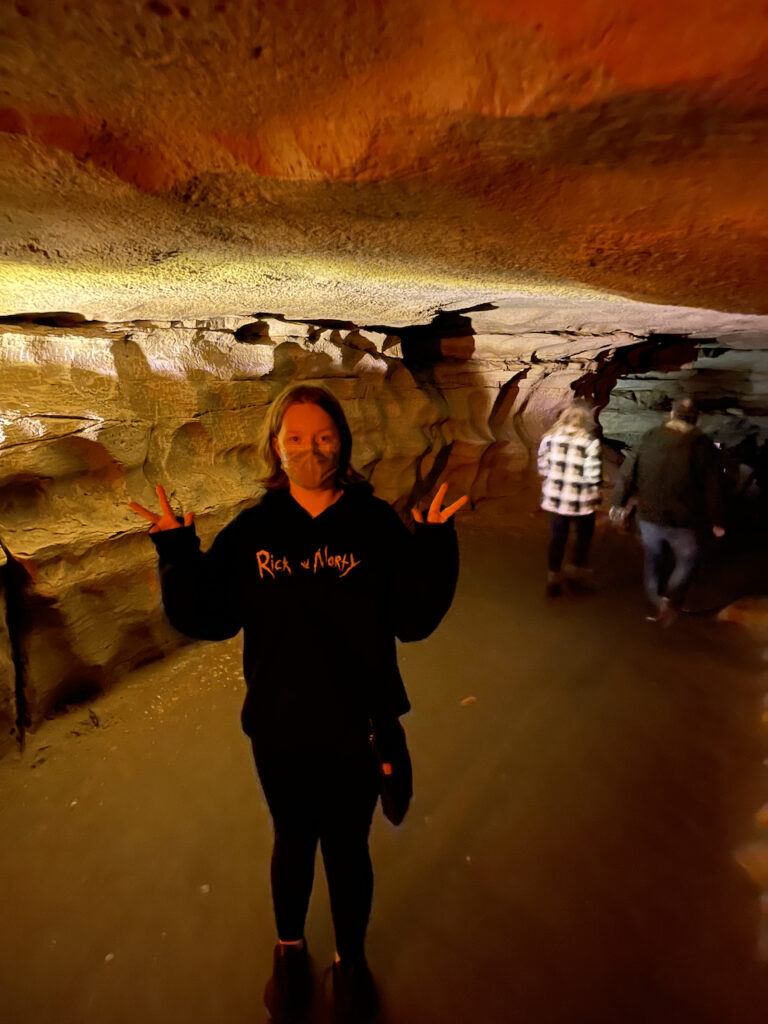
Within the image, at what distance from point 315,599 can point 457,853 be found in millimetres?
1571

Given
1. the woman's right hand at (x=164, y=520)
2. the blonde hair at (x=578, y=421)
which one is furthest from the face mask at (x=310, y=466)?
the blonde hair at (x=578, y=421)

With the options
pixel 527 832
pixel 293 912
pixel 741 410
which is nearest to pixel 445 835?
pixel 527 832

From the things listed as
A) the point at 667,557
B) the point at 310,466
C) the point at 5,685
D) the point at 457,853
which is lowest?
the point at 457,853

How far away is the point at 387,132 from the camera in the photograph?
101cm

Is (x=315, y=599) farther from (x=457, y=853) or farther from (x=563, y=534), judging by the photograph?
(x=563, y=534)

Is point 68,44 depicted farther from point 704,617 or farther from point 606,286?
point 704,617

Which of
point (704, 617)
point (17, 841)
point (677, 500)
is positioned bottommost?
point (17, 841)

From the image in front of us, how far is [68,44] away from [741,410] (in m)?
10.7

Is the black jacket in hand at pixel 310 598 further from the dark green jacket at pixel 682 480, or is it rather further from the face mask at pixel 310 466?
the dark green jacket at pixel 682 480

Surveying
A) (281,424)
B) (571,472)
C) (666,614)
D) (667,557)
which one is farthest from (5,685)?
(667,557)

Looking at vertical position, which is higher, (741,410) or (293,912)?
(741,410)

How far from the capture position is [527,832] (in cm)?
239

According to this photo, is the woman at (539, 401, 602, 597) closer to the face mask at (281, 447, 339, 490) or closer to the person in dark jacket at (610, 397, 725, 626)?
the person in dark jacket at (610, 397, 725, 626)

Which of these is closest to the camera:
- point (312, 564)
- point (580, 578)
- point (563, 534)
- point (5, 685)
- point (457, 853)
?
point (312, 564)
